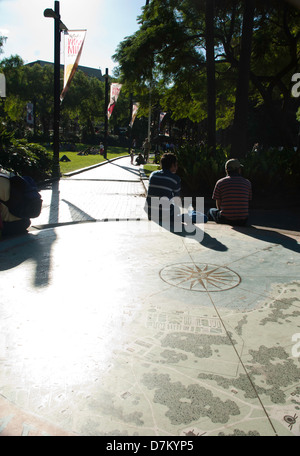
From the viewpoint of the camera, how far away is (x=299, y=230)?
23.7 feet

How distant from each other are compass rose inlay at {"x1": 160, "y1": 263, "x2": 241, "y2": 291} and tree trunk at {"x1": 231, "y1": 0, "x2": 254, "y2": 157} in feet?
25.1

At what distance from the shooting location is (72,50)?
14.4 m

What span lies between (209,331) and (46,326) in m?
1.39

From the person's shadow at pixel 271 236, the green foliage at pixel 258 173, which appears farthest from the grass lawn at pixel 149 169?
the person's shadow at pixel 271 236

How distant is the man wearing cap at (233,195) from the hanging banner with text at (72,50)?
391 inches

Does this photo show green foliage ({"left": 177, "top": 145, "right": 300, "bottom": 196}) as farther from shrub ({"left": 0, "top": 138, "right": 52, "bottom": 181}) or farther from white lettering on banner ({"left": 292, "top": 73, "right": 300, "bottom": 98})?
white lettering on banner ({"left": 292, "top": 73, "right": 300, "bottom": 98})

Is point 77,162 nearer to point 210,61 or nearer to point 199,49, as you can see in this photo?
point 199,49

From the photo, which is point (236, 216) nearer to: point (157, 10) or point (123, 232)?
point (123, 232)

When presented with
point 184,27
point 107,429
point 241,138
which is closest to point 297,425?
point 107,429

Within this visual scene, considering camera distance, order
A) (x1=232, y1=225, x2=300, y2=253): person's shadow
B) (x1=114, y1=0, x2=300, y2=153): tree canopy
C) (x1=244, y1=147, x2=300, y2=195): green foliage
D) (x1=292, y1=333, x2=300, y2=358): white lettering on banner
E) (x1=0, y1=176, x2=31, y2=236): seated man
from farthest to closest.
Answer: (x1=114, y1=0, x2=300, y2=153): tree canopy → (x1=244, y1=147, x2=300, y2=195): green foliage → (x1=232, y1=225, x2=300, y2=253): person's shadow → (x1=0, y1=176, x2=31, y2=236): seated man → (x1=292, y1=333, x2=300, y2=358): white lettering on banner

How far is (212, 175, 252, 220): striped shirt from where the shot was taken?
681 cm

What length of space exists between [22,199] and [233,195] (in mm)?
3779

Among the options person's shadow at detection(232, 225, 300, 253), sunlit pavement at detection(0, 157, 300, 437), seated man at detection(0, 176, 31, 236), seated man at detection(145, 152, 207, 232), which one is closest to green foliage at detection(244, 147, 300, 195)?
person's shadow at detection(232, 225, 300, 253)

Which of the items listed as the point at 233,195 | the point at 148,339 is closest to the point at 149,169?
the point at 233,195
